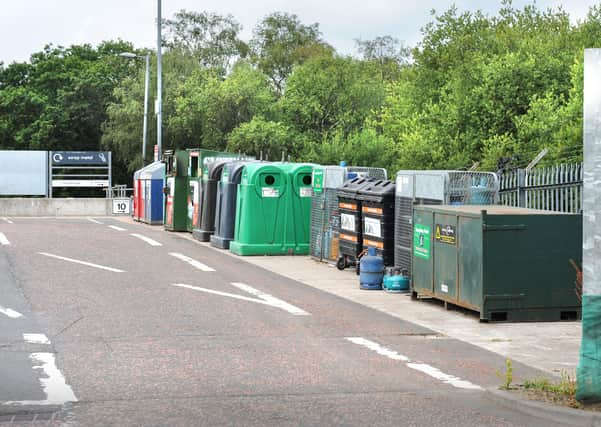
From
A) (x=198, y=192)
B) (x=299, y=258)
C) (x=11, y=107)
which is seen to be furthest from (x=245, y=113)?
(x=299, y=258)

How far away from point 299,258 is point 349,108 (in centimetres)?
3507

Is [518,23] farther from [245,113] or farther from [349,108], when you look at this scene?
[245,113]

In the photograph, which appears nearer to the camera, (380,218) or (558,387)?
(558,387)

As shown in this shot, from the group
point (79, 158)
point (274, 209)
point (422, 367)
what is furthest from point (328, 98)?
point (422, 367)

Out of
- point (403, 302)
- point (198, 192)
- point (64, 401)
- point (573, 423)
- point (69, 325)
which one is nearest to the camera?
point (573, 423)

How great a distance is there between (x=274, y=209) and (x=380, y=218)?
565cm

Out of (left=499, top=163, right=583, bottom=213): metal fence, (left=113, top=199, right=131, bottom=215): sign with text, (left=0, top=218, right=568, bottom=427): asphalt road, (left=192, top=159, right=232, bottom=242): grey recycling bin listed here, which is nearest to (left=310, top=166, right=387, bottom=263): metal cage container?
(left=0, top=218, right=568, bottom=427): asphalt road

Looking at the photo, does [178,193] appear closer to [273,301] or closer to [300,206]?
[300,206]

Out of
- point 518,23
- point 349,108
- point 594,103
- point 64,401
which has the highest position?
point 518,23

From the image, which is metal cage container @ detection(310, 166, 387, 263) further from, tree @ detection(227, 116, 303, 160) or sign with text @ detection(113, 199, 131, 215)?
tree @ detection(227, 116, 303, 160)

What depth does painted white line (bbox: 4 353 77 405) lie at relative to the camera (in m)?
8.52

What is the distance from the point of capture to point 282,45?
81.9 meters

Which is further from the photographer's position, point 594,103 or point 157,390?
point 157,390

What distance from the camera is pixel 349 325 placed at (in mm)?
13164
